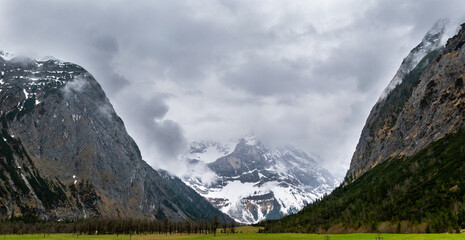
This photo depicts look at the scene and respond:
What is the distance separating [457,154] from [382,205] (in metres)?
41.1

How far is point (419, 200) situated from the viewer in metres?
142

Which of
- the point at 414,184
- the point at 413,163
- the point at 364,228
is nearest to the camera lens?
the point at 364,228

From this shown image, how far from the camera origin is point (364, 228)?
15262cm

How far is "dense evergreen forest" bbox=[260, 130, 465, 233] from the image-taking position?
120 meters

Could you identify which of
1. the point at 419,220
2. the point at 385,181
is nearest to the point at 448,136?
the point at 385,181

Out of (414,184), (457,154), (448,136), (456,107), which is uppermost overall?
(456,107)

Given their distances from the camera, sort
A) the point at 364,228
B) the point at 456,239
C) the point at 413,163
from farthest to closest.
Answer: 1. the point at 413,163
2. the point at 364,228
3. the point at 456,239

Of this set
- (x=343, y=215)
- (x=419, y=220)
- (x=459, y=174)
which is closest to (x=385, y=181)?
(x=343, y=215)

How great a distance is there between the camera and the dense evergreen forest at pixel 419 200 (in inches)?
4725

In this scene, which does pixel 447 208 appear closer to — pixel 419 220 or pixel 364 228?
pixel 419 220

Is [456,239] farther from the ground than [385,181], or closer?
closer

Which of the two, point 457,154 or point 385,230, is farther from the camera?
point 457,154

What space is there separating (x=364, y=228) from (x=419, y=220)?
29.6 m

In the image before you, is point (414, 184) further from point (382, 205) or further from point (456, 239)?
point (456, 239)
